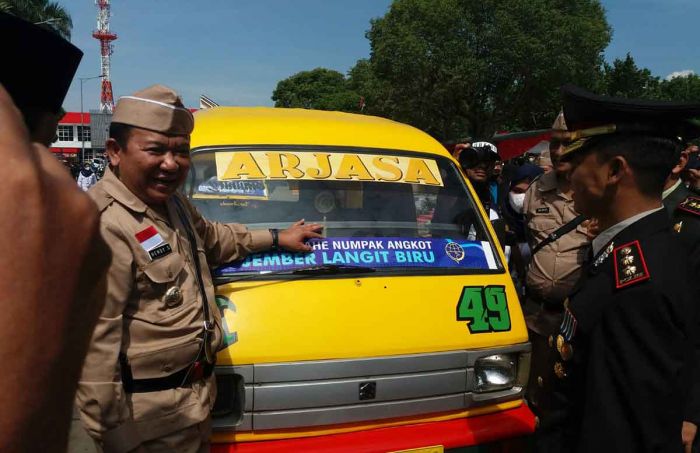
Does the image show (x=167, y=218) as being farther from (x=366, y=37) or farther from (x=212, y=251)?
(x=366, y=37)

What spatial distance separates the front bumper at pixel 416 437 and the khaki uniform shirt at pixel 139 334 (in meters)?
0.43

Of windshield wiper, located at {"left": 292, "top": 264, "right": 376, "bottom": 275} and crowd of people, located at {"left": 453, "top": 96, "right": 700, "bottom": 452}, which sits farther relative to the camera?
windshield wiper, located at {"left": 292, "top": 264, "right": 376, "bottom": 275}

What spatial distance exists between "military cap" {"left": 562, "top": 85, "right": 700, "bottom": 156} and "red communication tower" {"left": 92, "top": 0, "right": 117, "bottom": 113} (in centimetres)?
7489

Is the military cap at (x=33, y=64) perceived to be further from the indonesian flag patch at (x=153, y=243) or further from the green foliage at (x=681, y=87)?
the green foliage at (x=681, y=87)

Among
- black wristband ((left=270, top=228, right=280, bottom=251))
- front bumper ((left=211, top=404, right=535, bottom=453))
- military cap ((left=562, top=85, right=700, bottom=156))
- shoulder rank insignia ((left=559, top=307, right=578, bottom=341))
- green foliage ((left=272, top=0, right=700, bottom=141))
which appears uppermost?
green foliage ((left=272, top=0, right=700, bottom=141))

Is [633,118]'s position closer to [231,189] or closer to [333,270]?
[333,270]

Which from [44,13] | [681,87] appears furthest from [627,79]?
[44,13]

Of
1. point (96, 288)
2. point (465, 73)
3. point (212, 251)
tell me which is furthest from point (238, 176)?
point (465, 73)

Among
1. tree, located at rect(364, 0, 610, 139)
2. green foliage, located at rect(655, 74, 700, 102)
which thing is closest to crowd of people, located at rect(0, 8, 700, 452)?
tree, located at rect(364, 0, 610, 139)

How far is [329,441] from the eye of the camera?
A: 2373mm

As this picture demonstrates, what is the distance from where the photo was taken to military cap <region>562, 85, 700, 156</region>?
1.69 m

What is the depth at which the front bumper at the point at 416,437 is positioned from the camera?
2330 millimetres

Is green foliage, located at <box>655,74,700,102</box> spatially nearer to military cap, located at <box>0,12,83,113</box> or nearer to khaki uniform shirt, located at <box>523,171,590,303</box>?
khaki uniform shirt, located at <box>523,171,590,303</box>

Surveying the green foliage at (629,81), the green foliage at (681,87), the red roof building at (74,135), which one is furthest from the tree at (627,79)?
the red roof building at (74,135)
